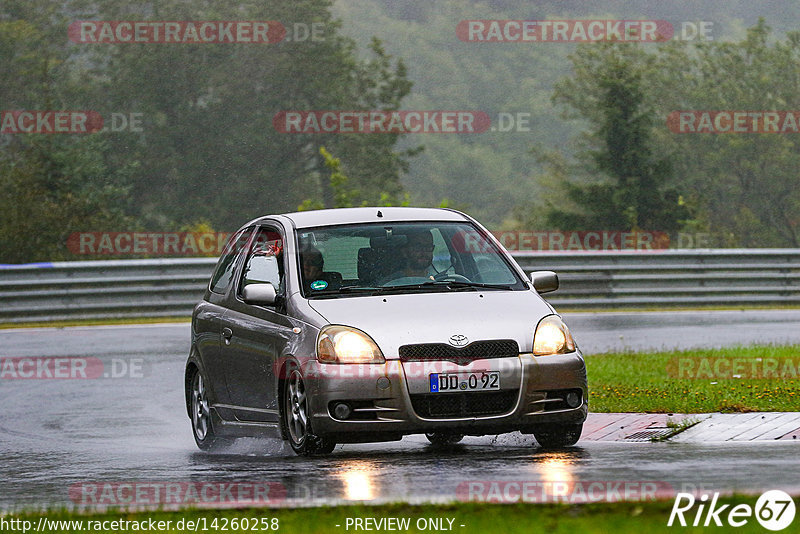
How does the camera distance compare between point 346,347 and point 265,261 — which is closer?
point 346,347

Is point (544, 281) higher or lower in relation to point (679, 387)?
higher

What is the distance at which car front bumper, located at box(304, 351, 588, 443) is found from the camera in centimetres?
885

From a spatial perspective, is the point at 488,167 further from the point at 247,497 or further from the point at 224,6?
the point at 247,497

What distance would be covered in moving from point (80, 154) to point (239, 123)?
66.5 feet

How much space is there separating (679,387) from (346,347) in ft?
15.5

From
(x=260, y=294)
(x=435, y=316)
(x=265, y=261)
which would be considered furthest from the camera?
(x=265, y=261)

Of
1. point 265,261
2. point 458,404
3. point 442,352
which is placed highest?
point 265,261

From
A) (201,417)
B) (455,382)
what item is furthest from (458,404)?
(201,417)

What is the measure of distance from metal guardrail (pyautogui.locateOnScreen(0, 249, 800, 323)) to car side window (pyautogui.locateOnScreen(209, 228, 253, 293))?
516 inches

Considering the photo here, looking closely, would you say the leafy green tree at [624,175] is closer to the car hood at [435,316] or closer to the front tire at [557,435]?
the front tire at [557,435]

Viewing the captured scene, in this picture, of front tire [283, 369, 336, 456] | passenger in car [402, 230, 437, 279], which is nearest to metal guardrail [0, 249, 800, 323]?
passenger in car [402, 230, 437, 279]

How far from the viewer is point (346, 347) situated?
353 inches

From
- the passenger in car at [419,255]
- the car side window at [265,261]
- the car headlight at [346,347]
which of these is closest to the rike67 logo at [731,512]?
the car headlight at [346,347]

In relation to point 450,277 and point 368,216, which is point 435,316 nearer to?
point 450,277
